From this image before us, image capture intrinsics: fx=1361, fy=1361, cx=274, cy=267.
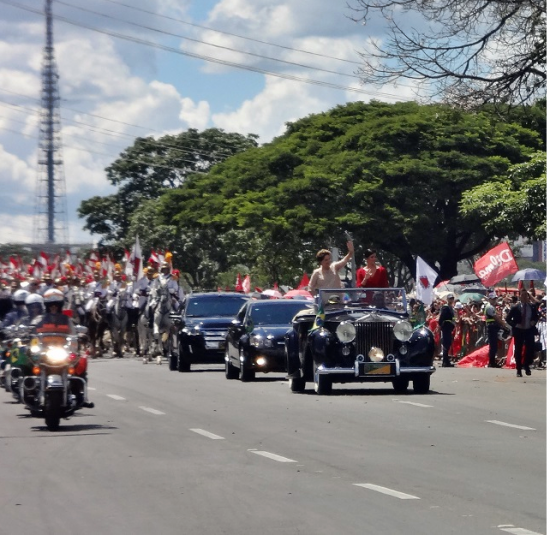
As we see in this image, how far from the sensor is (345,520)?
904 centimetres

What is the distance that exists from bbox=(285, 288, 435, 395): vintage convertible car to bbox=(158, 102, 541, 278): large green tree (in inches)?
1376

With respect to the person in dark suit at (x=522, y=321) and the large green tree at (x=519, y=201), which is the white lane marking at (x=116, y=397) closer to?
the person in dark suit at (x=522, y=321)

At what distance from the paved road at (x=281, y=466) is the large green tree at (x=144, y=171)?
66.8 meters

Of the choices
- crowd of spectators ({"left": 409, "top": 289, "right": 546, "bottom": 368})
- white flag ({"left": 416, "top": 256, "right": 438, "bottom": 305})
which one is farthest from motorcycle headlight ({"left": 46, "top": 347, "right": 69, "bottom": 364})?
white flag ({"left": 416, "top": 256, "right": 438, "bottom": 305})

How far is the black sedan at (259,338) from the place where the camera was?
24.5 meters

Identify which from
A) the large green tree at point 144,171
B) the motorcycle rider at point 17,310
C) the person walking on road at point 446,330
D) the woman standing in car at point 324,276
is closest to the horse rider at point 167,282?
the person walking on road at point 446,330

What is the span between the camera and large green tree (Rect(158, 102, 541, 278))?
188ft

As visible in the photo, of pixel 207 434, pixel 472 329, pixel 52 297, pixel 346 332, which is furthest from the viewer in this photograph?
pixel 472 329

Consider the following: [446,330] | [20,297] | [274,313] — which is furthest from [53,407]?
[446,330]

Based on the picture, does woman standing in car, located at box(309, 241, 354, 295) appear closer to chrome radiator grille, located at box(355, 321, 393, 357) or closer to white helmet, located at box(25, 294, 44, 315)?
chrome radiator grille, located at box(355, 321, 393, 357)

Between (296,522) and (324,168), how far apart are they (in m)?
51.0

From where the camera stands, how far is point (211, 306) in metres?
30.0

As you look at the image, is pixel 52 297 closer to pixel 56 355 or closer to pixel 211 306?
pixel 56 355

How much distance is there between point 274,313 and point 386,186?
32678 millimetres
